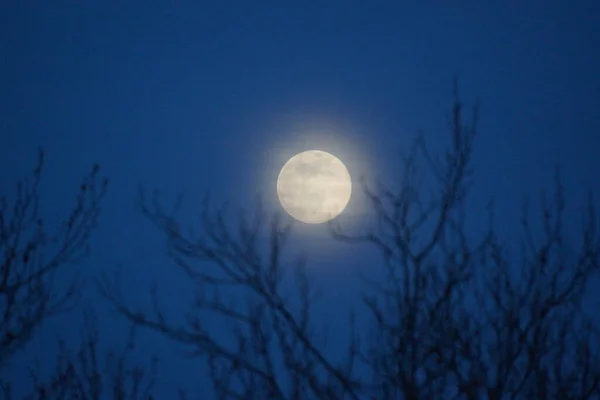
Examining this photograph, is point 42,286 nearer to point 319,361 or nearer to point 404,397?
point 319,361

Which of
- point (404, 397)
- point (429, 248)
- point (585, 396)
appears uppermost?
point (429, 248)

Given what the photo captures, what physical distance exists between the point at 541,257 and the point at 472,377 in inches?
43.7

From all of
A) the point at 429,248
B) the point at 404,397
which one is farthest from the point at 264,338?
the point at 429,248

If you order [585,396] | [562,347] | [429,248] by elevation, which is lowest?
[585,396]

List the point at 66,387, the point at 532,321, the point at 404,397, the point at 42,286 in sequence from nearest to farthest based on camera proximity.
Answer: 1. the point at 404,397
2. the point at 532,321
3. the point at 42,286
4. the point at 66,387

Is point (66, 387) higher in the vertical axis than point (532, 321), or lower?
lower

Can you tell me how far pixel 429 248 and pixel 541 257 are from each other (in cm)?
88

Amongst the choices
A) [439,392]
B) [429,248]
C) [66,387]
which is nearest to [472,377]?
[439,392]

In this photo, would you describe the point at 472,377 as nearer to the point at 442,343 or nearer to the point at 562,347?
the point at 442,343

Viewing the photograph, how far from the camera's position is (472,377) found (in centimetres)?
508

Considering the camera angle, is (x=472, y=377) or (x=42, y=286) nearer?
(x=472, y=377)

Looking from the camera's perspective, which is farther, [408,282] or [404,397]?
[408,282]

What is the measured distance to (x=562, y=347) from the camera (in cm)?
536

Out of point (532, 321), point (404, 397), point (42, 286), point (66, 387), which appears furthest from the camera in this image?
point (66, 387)
